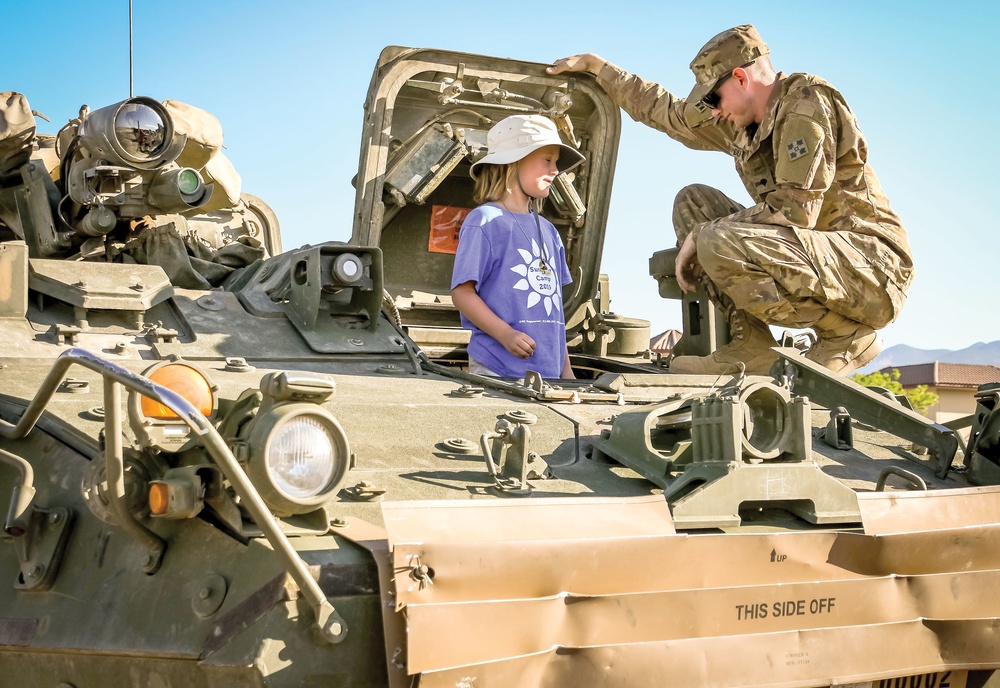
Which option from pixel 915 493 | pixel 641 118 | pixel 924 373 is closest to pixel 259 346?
pixel 915 493

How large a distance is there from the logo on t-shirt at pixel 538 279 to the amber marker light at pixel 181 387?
2.00 m

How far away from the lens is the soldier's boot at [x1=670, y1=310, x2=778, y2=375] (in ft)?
18.7

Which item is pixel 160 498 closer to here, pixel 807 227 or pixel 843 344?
pixel 807 227

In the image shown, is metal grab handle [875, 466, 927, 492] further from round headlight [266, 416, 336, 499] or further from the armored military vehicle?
round headlight [266, 416, 336, 499]

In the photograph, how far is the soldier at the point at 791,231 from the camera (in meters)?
5.59

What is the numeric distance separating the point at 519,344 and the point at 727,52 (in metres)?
2.46

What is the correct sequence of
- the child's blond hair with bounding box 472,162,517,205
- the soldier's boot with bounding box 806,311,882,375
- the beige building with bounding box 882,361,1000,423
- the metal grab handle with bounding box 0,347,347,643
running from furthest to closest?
1. the beige building with bounding box 882,361,1000,423
2. the soldier's boot with bounding box 806,311,882,375
3. the child's blond hair with bounding box 472,162,517,205
4. the metal grab handle with bounding box 0,347,347,643

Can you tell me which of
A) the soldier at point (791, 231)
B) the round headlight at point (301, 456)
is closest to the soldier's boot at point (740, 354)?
the soldier at point (791, 231)

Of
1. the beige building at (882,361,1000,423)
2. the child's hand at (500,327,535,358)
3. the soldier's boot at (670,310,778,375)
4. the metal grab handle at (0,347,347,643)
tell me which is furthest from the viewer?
the beige building at (882,361,1000,423)

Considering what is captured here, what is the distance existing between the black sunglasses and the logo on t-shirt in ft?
5.64

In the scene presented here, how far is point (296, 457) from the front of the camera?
8.82 ft

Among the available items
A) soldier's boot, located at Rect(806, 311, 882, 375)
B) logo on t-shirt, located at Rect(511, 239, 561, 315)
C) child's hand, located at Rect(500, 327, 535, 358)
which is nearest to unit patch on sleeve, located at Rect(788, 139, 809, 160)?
soldier's boot, located at Rect(806, 311, 882, 375)

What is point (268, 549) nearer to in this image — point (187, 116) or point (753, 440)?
point (753, 440)

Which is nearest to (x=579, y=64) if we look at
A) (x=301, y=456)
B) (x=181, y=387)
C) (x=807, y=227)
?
(x=807, y=227)
